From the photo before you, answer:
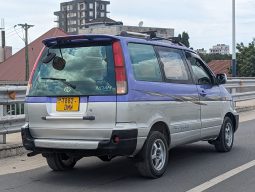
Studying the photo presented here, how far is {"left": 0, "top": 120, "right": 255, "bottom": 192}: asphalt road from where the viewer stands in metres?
6.52

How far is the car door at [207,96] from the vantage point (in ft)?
27.0

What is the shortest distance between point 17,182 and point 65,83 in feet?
5.13

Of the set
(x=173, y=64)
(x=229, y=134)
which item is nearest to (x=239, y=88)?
(x=229, y=134)

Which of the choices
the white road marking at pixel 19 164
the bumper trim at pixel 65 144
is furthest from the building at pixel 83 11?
the bumper trim at pixel 65 144

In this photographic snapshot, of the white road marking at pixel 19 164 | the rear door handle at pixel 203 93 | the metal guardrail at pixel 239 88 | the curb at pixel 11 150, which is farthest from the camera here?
the metal guardrail at pixel 239 88

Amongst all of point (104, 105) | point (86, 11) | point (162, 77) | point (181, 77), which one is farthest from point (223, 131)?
point (86, 11)

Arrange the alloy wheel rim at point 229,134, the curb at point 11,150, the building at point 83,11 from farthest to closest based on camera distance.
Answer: the building at point 83,11
the alloy wheel rim at point 229,134
the curb at point 11,150

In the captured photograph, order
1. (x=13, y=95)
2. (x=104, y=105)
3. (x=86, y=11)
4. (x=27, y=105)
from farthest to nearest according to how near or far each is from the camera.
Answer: (x=86, y=11) → (x=13, y=95) → (x=27, y=105) → (x=104, y=105)

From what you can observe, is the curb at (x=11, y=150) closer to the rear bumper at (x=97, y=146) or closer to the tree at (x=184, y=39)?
the rear bumper at (x=97, y=146)

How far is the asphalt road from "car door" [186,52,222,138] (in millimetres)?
543

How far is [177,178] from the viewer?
700 cm

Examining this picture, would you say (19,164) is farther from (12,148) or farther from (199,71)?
(199,71)

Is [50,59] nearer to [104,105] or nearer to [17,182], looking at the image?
[104,105]

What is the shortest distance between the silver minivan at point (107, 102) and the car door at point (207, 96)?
2.00 ft
